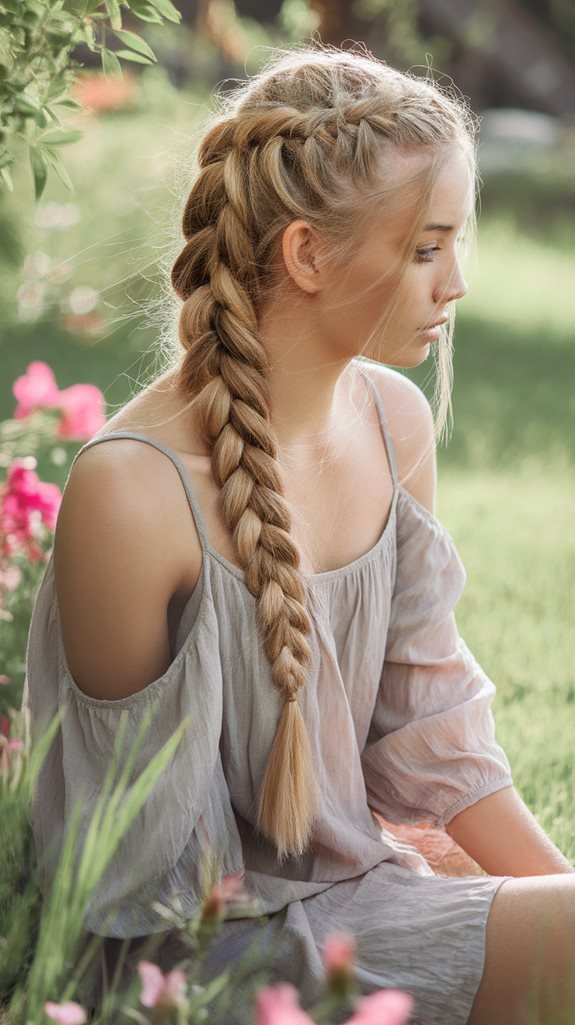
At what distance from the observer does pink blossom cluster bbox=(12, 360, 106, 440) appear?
9.75ft

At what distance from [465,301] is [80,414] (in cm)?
774

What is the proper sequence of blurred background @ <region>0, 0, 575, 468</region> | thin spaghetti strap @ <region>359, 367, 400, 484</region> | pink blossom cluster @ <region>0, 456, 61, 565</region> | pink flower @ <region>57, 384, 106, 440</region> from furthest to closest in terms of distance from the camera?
1. blurred background @ <region>0, 0, 575, 468</region>
2. pink flower @ <region>57, 384, 106, 440</region>
3. pink blossom cluster @ <region>0, 456, 61, 565</region>
4. thin spaghetti strap @ <region>359, 367, 400, 484</region>

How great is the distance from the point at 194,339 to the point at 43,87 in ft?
1.58

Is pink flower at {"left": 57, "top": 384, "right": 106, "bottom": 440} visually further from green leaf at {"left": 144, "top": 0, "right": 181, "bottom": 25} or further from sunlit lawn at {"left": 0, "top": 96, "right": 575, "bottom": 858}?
green leaf at {"left": 144, "top": 0, "right": 181, "bottom": 25}

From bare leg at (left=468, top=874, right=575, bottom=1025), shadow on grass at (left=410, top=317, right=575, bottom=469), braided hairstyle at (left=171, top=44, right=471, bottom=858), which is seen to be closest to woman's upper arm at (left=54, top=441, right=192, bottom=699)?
braided hairstyle at (left=171, top=44, right=471, bottom=858)

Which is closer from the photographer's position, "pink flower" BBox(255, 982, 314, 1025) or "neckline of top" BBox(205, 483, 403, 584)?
"pink flower" BBox(255, 982, 314, 1025)

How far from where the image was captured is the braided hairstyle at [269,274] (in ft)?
6.00

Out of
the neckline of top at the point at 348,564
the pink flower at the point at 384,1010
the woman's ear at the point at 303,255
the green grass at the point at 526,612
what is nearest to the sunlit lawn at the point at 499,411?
the green grass at the point at 526,612

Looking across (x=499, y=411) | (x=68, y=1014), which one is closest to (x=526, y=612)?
(x=68, y=1014)

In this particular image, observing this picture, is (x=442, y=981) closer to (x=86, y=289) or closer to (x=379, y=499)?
(x=379, y=499)

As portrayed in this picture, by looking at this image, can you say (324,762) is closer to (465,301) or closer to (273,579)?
(273,579)

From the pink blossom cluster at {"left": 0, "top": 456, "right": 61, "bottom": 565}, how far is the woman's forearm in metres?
1.11

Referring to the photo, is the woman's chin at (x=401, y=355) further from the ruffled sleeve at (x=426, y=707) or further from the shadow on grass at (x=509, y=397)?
the shadow on grass at (x=509, y=397)

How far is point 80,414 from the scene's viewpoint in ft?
9.75
